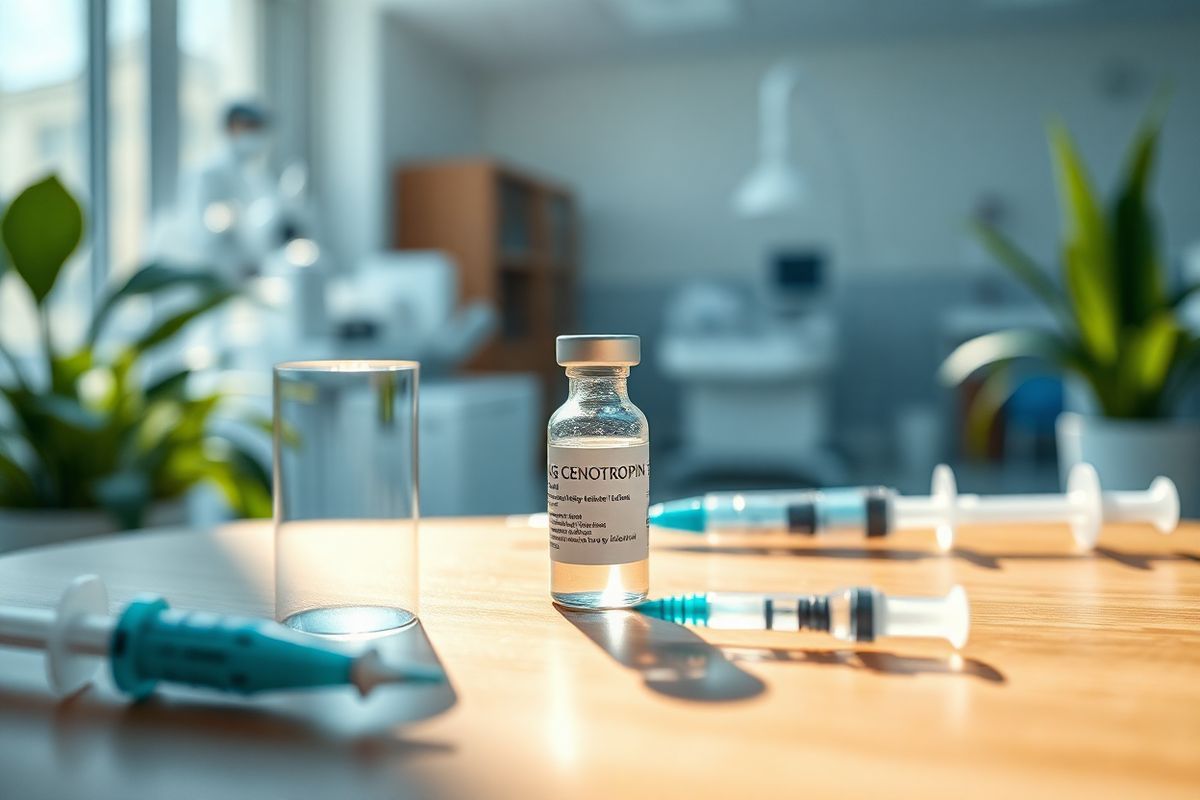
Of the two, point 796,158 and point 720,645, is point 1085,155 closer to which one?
point 796,158

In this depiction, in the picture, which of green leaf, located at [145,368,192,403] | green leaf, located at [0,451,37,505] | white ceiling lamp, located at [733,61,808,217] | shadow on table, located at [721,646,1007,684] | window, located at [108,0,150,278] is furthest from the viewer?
white ceiling lamp, located at [733,61,808,217]

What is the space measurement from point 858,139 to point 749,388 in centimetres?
163

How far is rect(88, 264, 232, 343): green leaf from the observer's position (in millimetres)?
1573

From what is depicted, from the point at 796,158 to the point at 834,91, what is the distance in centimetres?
38

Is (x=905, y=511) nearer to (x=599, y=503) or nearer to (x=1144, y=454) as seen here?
(x=599, y=503)

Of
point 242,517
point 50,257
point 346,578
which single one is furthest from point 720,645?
point 242,517

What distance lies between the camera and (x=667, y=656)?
467 mm

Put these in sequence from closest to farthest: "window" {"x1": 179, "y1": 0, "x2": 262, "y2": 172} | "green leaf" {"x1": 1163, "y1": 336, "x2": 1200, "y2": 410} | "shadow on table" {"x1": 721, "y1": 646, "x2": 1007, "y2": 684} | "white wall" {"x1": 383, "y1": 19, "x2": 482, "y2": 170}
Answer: "shadow on table" {"x1": 721, "y1": 646, "x2": 1007, "y2": 684} < "green leaf" {"x1": 1163, "y1": 336, "x2": 1200, "y2": 410} < "window" {"x1": 179, "y1": 0, "x2": 262, "y2": 172} < "white wall" {"x1": 383, "y1": 19, "x2": 482, "y2": 170}

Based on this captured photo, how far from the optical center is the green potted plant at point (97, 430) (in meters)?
1.40

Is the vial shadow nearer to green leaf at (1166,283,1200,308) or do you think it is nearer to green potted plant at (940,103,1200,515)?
green potted plant at (940,103,1200,515)

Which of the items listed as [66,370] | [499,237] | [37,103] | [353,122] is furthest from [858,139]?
[66,370]

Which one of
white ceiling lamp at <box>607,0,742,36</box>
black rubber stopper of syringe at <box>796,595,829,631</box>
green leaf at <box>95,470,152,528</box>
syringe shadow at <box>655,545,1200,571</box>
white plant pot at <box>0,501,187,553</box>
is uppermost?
white ceiling lamp at <box>607,0,742,36</box>

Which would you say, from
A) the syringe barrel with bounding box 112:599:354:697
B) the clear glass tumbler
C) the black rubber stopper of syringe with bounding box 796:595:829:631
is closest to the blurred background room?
the clear glass tumbler

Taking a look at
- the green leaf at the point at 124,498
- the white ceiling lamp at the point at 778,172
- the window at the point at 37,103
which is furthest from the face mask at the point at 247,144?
the white ceiling lamp at the point at 778,172
